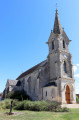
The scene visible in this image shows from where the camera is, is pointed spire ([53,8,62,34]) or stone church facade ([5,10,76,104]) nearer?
stone church facade ([5,10,76,104])

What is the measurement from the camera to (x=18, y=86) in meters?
38.3

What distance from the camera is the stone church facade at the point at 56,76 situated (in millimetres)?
24953

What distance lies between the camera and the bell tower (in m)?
25.4

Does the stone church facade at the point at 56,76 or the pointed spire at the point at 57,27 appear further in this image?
the pointed spire at the point at 57,27

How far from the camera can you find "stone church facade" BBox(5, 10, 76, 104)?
24953mm

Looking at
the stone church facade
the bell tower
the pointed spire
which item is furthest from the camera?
the pointed spire

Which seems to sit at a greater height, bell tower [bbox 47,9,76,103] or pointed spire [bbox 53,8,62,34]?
pointed spire [bbox 53,8,62,34]

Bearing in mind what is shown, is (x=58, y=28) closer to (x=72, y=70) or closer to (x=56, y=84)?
(x=72, y=70)

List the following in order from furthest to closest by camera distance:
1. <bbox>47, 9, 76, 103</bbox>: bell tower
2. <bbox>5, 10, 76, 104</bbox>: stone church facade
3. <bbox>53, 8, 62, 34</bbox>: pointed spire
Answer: <bbox>53, 8, 62, 34</bbox>: pointed spire
<bbox>47, 9, 76, 103</bbox>: bell tower
<bbox>5, 10, 76, 104</bbox>: stone church facade

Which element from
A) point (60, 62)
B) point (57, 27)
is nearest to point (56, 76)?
point (60, 62)

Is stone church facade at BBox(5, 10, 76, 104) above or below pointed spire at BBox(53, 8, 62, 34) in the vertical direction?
below

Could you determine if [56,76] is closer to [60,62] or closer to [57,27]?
[60,62]

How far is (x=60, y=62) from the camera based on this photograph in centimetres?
2702

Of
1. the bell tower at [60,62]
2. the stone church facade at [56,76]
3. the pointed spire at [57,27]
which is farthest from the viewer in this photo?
the pointed spire at [57,27]
